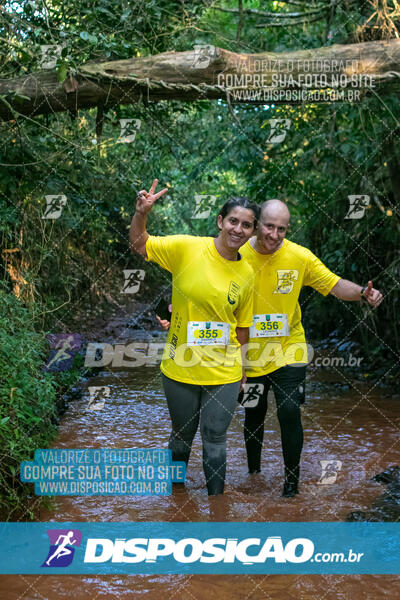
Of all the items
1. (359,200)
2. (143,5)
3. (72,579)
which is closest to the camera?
(72,579)

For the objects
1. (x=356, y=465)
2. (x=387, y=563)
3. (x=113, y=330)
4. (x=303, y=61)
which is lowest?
(x=113, y=330)

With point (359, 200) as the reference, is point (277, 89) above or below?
above

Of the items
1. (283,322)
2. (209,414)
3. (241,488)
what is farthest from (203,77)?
(241,488)

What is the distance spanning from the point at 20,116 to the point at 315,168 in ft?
15.7

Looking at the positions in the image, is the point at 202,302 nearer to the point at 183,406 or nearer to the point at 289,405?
the point at 183,406

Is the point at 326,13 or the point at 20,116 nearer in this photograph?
the point at 20,116

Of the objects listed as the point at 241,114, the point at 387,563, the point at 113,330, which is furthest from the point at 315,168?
the point at 387,563

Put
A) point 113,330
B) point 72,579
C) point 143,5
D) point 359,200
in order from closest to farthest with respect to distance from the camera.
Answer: point 72,579 < point 143,5 < point 359,200 < point 113,330

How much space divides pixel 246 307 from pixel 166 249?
1.93 feet

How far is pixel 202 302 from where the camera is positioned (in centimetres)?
390

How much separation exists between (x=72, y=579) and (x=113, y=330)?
868cm

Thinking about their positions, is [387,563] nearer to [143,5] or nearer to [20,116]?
[20,116]

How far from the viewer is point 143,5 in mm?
6590

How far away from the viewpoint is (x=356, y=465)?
5.06m
